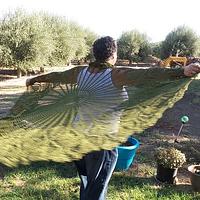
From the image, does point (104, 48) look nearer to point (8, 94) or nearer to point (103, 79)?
point (103, 79)

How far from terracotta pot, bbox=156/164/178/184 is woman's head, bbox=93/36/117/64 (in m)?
2.46

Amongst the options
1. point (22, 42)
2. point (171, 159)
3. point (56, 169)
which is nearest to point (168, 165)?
point (171, 159)

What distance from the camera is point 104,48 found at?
3348 millimetres

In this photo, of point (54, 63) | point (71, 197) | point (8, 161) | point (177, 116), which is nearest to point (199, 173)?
point (71, 197)

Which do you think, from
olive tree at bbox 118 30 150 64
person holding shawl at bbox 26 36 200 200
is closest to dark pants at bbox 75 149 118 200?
person holding shawl at bbox 26 36 200 200

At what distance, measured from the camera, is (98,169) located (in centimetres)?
341

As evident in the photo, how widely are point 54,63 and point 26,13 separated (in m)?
5.06

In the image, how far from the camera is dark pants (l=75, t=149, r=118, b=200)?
335cm

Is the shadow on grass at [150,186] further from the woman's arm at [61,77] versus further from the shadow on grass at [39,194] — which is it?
the woman's arm at [61,77]

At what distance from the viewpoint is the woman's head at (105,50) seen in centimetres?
335

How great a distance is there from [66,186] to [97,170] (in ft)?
5.62

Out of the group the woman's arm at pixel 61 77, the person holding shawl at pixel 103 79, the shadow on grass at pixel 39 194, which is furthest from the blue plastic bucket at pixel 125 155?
the woman's arm at pixel 61 77

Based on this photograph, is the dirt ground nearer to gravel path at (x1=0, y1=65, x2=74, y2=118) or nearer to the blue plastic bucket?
the blue plastic bucket

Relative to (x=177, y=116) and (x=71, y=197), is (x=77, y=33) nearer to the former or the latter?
(x=177, y=116)
